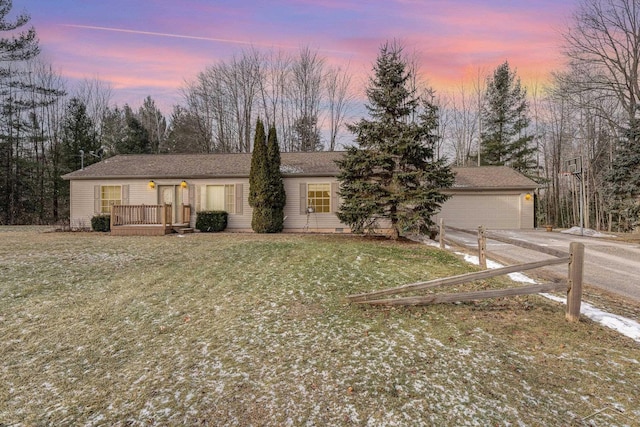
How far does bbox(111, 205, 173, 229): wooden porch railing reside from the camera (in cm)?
1237

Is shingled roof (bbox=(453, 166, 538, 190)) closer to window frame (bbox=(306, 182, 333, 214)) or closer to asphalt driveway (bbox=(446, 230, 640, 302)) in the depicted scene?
asphalt driveway (bbox=(446, 230, 640, 302))

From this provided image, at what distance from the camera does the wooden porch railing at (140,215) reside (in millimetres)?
12367

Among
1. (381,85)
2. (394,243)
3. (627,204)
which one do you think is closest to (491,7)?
(381,85)

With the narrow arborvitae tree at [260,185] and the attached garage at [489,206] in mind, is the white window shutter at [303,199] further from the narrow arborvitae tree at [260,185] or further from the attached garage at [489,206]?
the attached garage at [489,206]

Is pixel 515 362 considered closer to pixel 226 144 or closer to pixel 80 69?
pixel 226 144

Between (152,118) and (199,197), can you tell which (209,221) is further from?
(152,118)

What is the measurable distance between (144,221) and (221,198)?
311 centimetres

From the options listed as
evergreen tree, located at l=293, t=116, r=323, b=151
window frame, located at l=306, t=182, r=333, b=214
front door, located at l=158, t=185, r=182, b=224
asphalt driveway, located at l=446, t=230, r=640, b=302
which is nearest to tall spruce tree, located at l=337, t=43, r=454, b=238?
asphalt driveway, located at l=446, t=230, r=640, b=302

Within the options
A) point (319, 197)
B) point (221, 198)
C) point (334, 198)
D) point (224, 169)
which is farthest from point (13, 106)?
point (334, 198)

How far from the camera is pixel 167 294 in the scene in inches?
210

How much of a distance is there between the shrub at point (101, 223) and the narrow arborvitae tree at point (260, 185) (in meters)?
6.07

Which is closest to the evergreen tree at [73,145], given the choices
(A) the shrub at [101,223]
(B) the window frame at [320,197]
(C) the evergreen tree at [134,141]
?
(C) the evergreen tree at [134,141]

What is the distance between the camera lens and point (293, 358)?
322 centimetres

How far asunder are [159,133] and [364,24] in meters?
22.7
